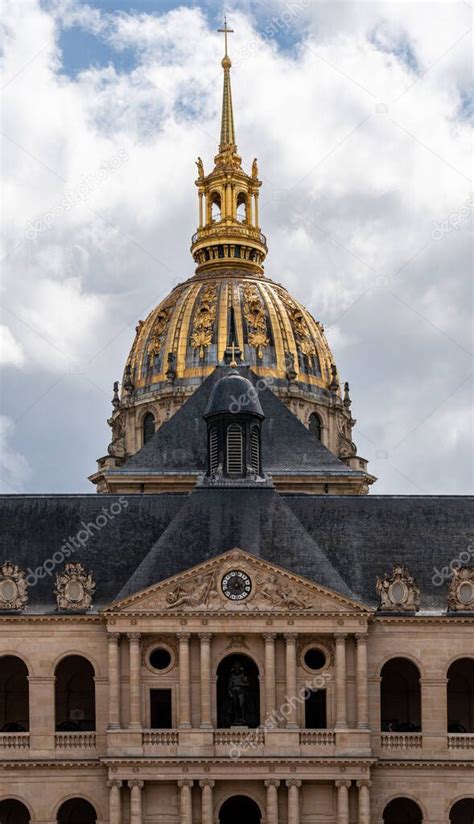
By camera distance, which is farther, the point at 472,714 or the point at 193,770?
the point at 472,714

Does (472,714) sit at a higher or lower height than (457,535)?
lower

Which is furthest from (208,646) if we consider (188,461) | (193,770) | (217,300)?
(217,300)

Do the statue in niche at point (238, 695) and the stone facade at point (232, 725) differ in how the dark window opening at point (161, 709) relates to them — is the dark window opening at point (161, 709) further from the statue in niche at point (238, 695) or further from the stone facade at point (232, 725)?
the statue in niche at point (238, 695)

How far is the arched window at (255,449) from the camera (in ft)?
359

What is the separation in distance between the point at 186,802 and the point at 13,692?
13.2 metres

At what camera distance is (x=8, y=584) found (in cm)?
10244

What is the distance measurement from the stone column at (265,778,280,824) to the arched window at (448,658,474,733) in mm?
12157

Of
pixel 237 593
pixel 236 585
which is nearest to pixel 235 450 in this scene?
pixel 236 585

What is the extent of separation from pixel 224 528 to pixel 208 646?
7.41 metres

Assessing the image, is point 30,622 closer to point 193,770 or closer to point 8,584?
point 8,584

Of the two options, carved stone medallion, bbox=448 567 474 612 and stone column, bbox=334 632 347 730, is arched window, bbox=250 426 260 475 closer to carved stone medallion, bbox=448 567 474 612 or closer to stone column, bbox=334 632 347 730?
stone column, bbox=334 632 347 730

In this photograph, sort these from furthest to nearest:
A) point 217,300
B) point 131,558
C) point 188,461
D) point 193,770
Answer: point 217,300
point 188,461
point 131,558
point 193,770

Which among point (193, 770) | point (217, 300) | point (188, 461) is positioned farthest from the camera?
point (217, 300)

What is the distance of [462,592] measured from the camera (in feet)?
338
